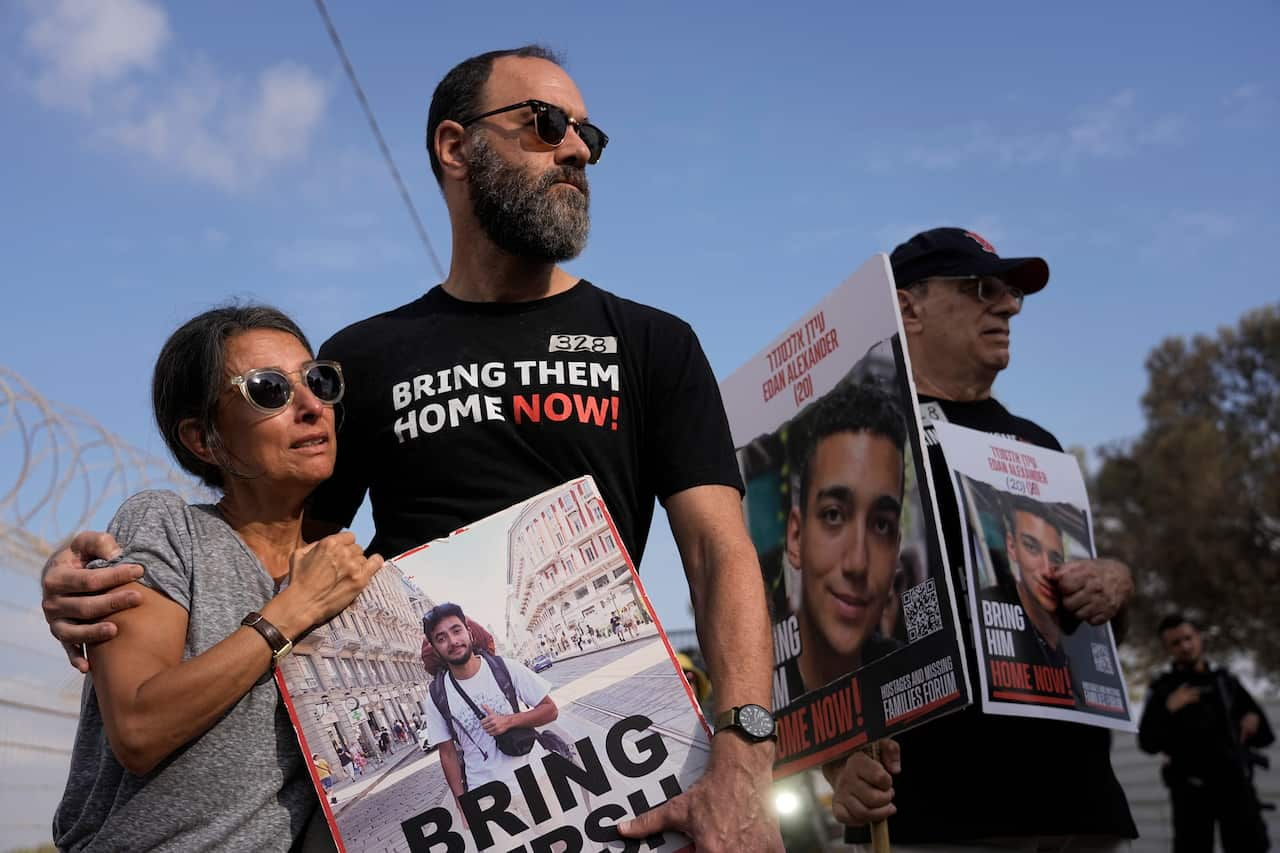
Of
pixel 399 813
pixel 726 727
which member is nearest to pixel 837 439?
pixel 726 727

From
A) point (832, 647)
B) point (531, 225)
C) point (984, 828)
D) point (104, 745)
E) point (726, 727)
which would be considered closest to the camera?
point (726, 727)

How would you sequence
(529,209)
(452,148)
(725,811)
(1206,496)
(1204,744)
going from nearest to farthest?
(725,811) → (529,209) → (452,148) → (1204,744) → (1206,496)

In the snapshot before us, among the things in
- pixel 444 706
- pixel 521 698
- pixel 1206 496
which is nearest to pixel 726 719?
pixel 521 698

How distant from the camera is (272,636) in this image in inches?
92.0

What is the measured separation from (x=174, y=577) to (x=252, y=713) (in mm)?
308

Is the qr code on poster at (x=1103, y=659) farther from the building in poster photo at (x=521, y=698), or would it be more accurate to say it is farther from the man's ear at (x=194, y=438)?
the man's ear at (x=194, y=438)

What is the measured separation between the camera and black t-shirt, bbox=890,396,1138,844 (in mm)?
3396

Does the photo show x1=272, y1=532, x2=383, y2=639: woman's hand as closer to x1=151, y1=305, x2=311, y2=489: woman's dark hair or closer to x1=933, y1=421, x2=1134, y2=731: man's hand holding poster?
x1=151, y1=305, x2=311, y2=489: woman's dark hair

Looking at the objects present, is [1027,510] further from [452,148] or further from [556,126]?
[452,148]

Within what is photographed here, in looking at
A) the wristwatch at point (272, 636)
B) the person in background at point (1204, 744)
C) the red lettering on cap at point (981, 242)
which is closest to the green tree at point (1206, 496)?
the person in background at point (1204, 744)

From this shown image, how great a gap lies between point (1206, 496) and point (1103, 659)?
23185 mm

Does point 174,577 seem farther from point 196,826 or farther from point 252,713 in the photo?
point 196,826

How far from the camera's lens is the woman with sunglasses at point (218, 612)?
2281 mm

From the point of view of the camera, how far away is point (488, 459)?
2643mm
